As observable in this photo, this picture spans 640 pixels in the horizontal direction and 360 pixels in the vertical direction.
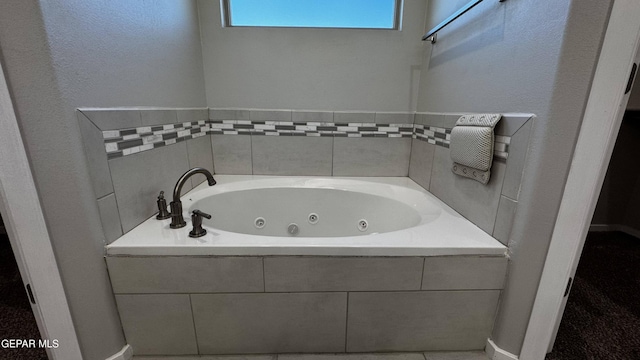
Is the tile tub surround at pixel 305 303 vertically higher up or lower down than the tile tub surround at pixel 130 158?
lower down

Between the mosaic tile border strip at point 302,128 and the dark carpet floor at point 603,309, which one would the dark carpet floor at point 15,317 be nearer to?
the mosaic tile border strip at point 302,128

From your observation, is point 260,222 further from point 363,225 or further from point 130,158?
point 130,158

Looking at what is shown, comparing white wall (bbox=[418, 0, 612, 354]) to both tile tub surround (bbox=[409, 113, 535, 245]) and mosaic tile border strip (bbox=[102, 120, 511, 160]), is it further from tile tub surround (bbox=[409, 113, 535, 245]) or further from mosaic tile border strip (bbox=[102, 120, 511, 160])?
mosaic tile border strip (bbox=[102, 120, 511, 160])

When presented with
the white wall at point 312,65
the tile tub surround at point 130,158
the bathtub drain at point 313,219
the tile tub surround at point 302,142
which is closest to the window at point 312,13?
the white wall at point 312,65

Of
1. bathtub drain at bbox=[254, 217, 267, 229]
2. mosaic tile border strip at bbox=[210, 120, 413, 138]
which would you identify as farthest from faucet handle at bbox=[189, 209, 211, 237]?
mosaic tile border strip at bbox=[210, 120, 413, 138]

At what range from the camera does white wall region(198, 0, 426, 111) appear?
5.52 ft

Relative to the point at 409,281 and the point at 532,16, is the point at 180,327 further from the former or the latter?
the point at 532,16

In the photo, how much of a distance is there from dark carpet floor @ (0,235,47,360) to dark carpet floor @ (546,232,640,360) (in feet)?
7.12

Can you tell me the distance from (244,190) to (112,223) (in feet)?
2.53

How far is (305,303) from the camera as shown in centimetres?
96

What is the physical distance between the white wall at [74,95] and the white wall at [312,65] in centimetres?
66

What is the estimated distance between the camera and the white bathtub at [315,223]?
2.98 ft

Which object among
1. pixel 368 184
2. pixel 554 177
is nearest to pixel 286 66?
pixel 368 184

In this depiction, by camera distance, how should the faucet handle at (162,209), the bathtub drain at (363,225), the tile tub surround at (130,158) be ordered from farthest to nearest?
the bathtub drain at (363,225)
the faucet handle at (162,209)
the tile tub surround at (130,158)
